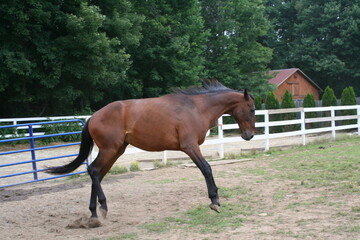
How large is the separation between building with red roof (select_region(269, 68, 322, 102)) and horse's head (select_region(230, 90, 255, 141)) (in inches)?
1404

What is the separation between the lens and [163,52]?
2455 cm

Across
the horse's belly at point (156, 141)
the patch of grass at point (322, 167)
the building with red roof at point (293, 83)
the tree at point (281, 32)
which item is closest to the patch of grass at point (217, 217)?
the horse's belly at point (156, 141)

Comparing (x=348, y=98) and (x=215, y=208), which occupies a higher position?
(x=348, y=98)

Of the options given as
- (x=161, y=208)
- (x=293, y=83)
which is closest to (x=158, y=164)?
(x=161, y=208)

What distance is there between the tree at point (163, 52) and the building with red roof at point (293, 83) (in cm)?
1786

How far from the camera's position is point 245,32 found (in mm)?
33500

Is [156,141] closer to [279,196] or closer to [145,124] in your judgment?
[145,124]

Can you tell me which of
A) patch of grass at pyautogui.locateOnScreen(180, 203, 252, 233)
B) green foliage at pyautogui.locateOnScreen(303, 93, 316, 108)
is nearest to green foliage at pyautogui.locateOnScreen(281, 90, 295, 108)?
green foliage at pyautogui.locateOnScreen(303, 93, 316, 108)

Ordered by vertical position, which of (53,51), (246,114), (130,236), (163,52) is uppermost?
(163,52)

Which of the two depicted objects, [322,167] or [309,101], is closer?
[322,167]

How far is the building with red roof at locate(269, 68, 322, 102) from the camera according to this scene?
41.9 metres

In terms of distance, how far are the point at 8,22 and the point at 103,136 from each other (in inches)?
595

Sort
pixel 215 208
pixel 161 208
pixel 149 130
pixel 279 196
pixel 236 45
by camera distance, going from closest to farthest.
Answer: pixel 215 208
pixel 149 130
pixel 161 208
pixel 279 196
pixel 236 45

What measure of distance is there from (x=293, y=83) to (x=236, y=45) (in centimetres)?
1342
